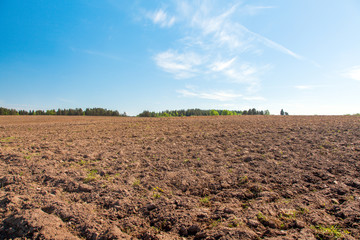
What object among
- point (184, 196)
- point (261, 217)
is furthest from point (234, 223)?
point (184, 196)

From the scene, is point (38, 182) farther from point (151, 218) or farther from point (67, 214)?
point (151, 218)

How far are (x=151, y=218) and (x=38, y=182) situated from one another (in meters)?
4.44

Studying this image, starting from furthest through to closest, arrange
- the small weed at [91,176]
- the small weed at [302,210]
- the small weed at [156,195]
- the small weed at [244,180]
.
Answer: the small weed at [91,176] → the small weed at [244,180] → the small weed at [156,195] → the small weed at [302,210]

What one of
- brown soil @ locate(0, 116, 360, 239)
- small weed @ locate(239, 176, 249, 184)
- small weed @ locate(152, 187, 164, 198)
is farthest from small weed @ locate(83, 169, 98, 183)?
small weed @ locate(239, 176, 249, 184)

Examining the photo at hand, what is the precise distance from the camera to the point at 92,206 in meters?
4.30

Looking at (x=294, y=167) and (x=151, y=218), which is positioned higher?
(x=294, y=167)

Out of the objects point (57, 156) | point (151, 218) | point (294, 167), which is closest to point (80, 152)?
point (57, 156)

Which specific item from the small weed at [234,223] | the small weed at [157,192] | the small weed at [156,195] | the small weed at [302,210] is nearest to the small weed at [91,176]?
the small weed at [157,192]

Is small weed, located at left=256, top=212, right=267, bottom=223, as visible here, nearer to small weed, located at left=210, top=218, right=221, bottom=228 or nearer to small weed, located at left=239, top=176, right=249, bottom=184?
small weed, located at left=210, top=218, right=221, bottom=228

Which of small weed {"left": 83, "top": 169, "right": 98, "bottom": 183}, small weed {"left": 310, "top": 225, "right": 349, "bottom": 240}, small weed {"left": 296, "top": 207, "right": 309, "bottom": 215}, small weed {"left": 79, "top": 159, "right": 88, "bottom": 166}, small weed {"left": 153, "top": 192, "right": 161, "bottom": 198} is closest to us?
small weed {"left": 310, "top": 225, "right": 349, "bottom": 240}

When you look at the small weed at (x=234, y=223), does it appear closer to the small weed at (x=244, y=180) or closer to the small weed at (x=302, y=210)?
the small weed at (x=302, y=210)

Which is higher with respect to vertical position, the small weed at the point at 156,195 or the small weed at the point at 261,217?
the small weed at the point at 261,217

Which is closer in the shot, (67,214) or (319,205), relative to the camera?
(67,214)

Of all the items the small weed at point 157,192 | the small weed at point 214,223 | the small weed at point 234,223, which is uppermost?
the small weed at point 234,223
